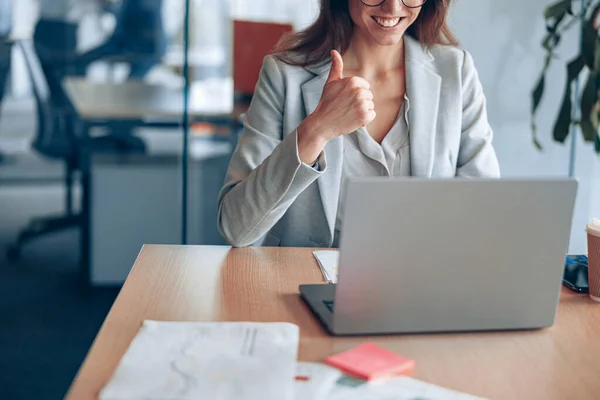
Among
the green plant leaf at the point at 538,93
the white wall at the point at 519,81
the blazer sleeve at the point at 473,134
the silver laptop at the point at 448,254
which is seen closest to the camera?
the silver laptop at the point at 448,254

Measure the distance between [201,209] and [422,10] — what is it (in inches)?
61.1

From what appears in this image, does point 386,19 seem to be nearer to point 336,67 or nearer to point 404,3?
point 404,3

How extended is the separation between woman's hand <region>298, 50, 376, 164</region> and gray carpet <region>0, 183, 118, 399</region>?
174cm

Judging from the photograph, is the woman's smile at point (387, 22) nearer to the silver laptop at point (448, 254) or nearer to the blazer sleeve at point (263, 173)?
the blazer sleeve at point (263, 173)

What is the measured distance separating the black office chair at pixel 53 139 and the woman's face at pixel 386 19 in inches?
64.0

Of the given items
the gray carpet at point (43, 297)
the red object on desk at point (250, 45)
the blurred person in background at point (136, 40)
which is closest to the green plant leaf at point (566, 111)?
the red object on desk at point (250, 45)

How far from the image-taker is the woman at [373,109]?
5.68ft

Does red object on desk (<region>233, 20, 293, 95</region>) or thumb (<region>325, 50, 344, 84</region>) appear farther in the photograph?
red object on desk (<region>233, 20, 293, 95</region>)

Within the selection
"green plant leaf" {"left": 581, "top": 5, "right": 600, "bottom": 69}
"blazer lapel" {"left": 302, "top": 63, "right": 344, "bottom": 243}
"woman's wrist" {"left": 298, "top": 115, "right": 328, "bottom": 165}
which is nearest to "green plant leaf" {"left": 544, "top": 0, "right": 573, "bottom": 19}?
"green plant leaf" {"left": 581, "top": 5, "right": 600, "bottom": 69}

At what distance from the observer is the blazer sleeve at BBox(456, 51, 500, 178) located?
5.95 ft

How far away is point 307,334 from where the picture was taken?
108 cm

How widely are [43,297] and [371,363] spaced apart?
2.52 m

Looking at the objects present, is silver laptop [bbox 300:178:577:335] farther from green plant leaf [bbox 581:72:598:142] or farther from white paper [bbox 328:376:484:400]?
green plant leaf [bbox 581:72:598:142]

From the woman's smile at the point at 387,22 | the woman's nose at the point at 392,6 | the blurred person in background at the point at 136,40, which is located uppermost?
the woman's nose at the point at 392,6
